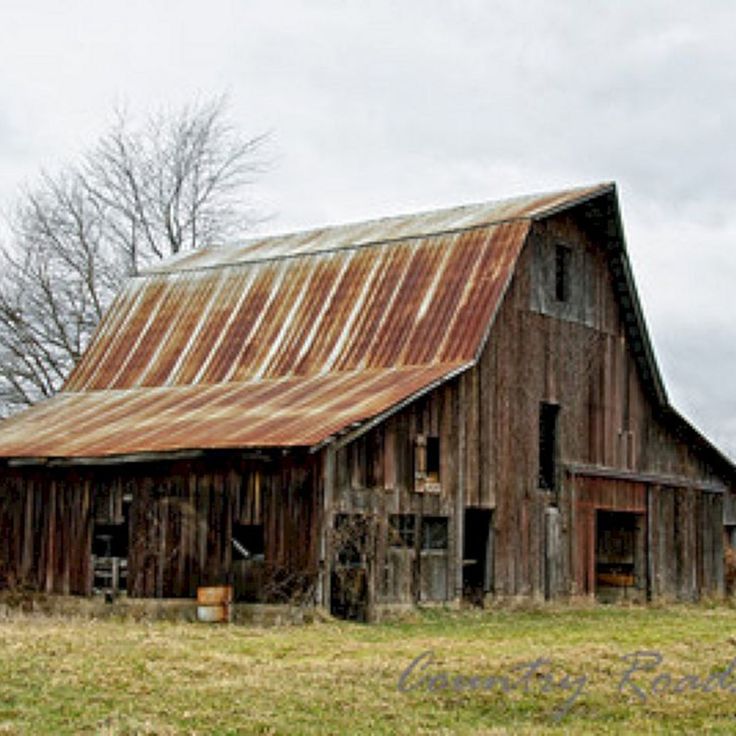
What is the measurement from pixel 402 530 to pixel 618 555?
323 inches

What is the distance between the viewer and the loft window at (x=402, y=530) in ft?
74.2

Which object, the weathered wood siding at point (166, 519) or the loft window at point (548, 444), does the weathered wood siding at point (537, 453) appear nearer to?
the loft window at point (548, 444)

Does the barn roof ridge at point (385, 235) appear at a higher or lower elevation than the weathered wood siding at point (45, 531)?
higher

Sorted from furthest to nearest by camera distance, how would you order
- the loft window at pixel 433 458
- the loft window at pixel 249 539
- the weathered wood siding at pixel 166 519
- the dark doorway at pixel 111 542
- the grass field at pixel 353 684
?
1. the dark doorway at pixel 111 542
2. the loft window at pixel 433 458
3. the loft window at pixel 249 539
4. the weathered wood siding at pixel 166 519
5. the grass field at pixel 353 684

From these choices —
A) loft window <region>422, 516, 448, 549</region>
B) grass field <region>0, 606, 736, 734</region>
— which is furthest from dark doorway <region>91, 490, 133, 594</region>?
grass field <region>0, 606, 736, 734</region>

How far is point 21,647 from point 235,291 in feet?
52.1

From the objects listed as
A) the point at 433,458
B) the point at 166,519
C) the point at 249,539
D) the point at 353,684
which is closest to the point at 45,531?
the point at 166,519

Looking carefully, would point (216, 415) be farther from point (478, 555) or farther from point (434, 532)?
point (478, 555)

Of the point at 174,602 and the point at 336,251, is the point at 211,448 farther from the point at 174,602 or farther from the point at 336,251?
the point at 336,251

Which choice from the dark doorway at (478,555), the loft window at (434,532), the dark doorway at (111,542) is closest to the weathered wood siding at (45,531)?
the dark doorway at (111,542)

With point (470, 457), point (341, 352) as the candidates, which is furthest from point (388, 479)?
point (341, 352)

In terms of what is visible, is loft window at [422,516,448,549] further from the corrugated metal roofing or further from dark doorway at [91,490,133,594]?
dark doorway at [91,490,133,594]

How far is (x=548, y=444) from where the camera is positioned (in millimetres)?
27141

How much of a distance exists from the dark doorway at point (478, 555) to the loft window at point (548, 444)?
1920 mm
